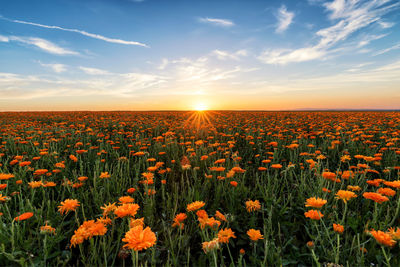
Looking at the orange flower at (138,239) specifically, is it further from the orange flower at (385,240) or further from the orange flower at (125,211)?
the orange flower at (385,240)

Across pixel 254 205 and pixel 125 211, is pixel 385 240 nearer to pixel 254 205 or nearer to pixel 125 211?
pixel 254 205

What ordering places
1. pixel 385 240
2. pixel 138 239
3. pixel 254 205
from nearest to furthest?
pixel 138 239, pixel 385 240, pixel 254 205

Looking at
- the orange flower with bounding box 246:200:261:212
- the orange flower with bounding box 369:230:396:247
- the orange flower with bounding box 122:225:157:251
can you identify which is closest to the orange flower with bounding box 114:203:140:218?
the orange flower with bounding box 122:225:157:251

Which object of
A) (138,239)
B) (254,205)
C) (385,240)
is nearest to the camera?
(138,239)

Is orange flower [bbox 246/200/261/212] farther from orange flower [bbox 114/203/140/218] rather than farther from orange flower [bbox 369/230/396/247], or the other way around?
orange flower [bbox 114/203/140/218]

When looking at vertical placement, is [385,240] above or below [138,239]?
below

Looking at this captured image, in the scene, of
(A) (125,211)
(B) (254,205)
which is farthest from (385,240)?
(A) (125,211)

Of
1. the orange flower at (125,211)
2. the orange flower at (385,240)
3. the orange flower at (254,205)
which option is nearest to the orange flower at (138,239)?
the orange flower at (125,211)

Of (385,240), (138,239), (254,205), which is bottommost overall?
(254,205)

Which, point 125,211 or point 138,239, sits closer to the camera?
point 138,239

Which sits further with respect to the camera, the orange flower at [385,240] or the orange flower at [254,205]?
the orange flower at [254,205]

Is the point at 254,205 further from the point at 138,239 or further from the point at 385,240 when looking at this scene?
the point at 138,239

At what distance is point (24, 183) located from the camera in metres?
2.41

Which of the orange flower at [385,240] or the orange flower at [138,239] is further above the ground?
the orange flower at [138,239]
